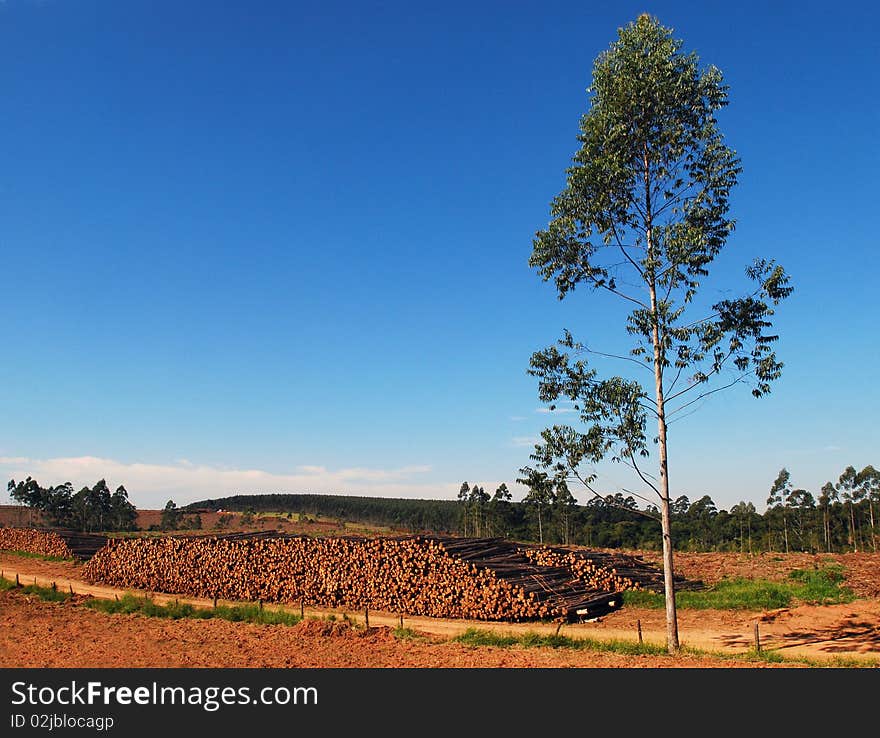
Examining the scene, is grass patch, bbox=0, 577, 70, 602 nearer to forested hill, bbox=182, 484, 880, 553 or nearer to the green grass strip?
the green grass strip

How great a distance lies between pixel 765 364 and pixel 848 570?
19.0m

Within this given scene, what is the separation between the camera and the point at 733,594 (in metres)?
23.1

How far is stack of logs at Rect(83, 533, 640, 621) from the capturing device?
21906mm

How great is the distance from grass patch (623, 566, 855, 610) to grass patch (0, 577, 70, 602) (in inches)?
896

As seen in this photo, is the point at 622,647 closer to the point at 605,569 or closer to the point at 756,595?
the point at 756,595

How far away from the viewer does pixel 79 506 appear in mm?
88250

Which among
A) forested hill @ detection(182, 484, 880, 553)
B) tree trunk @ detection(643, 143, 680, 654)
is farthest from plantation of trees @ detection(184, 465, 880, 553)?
tree trunk @ detection(643, 143, 680, 654)

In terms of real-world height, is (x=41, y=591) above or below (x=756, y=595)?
below

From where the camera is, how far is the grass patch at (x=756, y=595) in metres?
22.1

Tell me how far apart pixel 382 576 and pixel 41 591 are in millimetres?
15056

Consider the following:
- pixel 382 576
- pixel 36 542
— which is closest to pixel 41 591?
pixel 382 576
